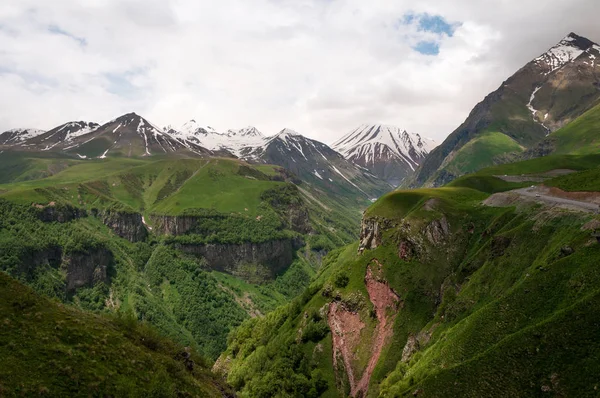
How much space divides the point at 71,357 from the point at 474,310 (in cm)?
6685

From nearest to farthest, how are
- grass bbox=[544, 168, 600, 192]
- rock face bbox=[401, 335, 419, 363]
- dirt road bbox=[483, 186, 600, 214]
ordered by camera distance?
dirt road bbox=[483, 186, 600, 214], rock face bbox=[401, 335, 419, 363], grass bbox=[544, 168, 600, 192]

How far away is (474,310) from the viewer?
244 feet

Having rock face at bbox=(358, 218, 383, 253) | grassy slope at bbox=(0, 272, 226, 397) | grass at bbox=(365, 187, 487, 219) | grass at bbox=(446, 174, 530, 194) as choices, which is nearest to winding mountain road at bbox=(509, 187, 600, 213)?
grass at bbox=(365, 187, 487, 219)

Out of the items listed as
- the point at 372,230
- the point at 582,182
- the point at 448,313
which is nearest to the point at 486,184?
the point at 582,182

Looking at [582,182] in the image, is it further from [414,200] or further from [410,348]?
[410,348]

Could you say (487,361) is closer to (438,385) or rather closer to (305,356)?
(438,385)

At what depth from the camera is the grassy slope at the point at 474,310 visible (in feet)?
155

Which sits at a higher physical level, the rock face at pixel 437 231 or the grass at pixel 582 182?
the rock face at pixel 437 231

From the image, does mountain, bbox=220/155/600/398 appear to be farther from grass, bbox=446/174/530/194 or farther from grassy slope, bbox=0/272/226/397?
grassy slope, bbox=0/272/226/397

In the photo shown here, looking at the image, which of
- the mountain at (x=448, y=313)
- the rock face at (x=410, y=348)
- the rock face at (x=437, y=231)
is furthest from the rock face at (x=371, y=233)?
the rock face at (x=410, y=348)

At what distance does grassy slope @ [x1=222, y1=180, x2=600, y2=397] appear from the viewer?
47375 millimetres

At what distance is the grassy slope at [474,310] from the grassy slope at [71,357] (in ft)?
118

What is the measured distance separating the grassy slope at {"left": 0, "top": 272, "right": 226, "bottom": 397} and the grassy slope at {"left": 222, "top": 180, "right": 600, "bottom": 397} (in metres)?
35.9

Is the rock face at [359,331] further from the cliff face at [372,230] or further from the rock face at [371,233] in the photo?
the cliff face at [372,230]
